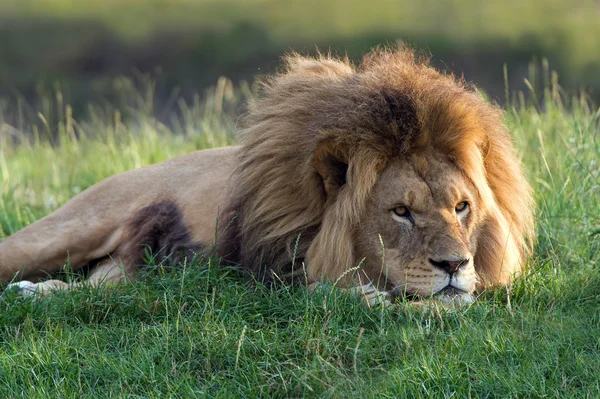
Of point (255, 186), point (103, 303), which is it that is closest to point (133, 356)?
point (103, 303)

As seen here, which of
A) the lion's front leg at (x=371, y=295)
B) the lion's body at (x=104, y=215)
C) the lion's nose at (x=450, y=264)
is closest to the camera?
the lion's nose at (x=450, y=264)

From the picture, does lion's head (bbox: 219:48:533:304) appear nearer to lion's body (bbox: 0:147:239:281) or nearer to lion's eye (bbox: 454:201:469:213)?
lion's eye (bbox: 454:201:469:213)

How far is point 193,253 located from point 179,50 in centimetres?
1416

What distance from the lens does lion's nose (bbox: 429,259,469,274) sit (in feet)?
12.6

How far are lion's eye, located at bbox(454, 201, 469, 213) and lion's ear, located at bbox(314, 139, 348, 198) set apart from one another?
478 millimetres

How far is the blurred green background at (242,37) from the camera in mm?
16156

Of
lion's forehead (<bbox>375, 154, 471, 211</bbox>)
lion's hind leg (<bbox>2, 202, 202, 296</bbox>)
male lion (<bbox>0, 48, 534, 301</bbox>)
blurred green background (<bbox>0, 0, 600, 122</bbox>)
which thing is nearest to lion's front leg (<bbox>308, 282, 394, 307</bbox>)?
male lion (<bbox>0, 48, 534, 301</bbox>)

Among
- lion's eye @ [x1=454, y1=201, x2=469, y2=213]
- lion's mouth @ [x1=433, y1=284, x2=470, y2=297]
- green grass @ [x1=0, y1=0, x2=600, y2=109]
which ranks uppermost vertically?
lion's eye @ [x1=454, y1=201, x2=469, y2=213]

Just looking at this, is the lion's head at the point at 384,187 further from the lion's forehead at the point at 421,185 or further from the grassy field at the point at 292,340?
the grassy field at the point at 292,340

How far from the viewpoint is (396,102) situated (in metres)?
4.12

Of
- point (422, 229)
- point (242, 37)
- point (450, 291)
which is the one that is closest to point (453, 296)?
point (450, 291)

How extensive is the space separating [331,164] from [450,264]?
2.21 ft

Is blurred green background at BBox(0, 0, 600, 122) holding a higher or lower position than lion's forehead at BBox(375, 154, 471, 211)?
lower

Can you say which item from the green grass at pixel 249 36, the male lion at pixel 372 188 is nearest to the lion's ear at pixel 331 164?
the male lion at pixel 372 188
